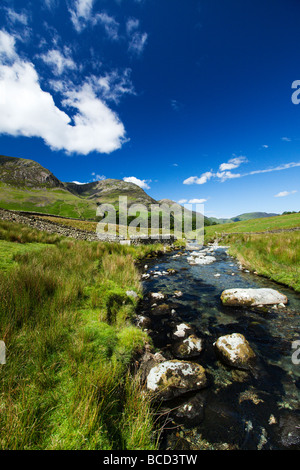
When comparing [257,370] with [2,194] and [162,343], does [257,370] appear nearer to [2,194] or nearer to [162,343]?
[162,343]

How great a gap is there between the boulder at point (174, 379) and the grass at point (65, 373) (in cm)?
47

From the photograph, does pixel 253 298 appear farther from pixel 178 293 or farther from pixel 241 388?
pixel 241 388

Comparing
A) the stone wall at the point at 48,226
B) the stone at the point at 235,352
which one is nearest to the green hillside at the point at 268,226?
the stone wall at the point at 48,226

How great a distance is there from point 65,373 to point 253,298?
22.4 ft

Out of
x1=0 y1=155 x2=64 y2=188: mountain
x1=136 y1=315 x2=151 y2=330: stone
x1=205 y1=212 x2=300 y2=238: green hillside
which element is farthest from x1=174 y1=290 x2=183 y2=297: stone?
x1=0 y1=155 x2=64 y2=188: mountain

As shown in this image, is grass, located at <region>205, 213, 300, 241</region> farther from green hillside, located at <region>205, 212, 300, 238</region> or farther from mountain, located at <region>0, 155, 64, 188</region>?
mountain, located at <region>0, 155, 64, 188</region>

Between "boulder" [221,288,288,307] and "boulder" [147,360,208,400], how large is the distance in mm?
3903

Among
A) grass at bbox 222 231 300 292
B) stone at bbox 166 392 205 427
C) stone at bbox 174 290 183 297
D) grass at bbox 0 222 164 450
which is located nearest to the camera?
grass at bbox 0 222 164 450

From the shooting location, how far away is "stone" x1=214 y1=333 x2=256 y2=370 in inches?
158

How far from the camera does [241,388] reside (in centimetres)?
349

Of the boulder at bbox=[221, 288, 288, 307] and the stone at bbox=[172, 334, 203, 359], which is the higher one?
the boulder at bbox=[221, 288, 288, 307]

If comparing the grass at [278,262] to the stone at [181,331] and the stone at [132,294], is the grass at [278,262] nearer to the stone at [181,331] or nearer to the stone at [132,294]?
the stone at [181,331]

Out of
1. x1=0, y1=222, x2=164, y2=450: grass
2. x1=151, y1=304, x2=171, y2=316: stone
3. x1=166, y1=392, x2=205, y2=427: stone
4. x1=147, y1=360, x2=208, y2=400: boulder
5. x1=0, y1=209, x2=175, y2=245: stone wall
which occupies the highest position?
x1=0, y1=209, x2=175, y2=245: stone wall
